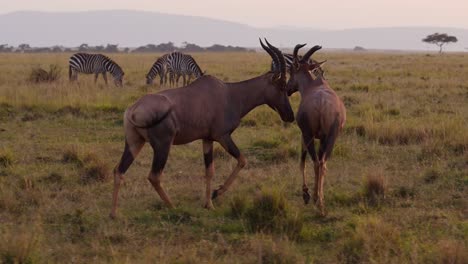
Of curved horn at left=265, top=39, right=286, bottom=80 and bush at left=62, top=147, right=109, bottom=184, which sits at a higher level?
curved horn at left=265, top=39, right=286, bottom=80

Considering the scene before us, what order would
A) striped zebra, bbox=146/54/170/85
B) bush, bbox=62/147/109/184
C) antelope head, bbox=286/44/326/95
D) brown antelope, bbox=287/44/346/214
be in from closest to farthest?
brown antelope, bbox=287/44/346/214 → antelope head, bbox=286/44/326/95 → bush, bbox=62/147/109/184 → striped zebra, bbox=146/54/170/85

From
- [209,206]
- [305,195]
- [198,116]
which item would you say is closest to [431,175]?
[305,195]

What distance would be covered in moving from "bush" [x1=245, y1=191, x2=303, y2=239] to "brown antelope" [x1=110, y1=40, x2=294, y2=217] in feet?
2.97

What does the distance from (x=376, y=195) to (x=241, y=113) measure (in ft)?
6.30

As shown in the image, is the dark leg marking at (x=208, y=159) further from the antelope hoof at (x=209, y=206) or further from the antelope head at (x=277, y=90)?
the antelope head at (x=277, y=90)

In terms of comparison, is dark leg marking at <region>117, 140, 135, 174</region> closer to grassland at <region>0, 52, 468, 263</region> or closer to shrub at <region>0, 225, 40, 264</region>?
grassland at <region>0, 52, 468, 263</region>

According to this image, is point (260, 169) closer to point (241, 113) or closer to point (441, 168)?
point (241, 113)

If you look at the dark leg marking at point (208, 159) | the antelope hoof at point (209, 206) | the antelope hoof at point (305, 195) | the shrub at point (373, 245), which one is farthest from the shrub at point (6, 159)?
the shrub at point (373, 245)

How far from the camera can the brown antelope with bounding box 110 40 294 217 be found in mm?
7207

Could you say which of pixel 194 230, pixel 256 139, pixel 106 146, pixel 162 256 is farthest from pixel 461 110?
pixel 162 256

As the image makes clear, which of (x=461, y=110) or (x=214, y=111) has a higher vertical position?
(x=214, y=111)

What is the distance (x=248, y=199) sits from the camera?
746cm

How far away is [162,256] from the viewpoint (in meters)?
5.71

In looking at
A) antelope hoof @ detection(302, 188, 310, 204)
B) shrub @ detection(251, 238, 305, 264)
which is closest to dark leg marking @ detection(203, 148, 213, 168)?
antelope hoof @ detection(302, 188, 310, 204)
